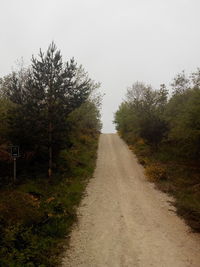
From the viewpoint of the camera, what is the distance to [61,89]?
15289 millimetres

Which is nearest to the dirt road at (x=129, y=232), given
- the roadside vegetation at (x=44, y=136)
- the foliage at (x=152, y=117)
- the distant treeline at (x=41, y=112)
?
the roadside vegetation at (x=44, y=136)

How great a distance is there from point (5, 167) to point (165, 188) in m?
9.69

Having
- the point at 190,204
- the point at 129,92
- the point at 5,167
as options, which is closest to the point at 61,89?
the point at 5,167

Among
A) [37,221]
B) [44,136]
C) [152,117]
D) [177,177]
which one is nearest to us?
[37,221]

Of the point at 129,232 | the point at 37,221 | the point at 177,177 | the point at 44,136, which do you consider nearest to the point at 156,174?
the point at 177,177

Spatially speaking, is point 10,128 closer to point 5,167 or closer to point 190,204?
point 5,167

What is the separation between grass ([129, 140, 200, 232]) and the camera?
1104 centimetres

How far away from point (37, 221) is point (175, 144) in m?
19.2

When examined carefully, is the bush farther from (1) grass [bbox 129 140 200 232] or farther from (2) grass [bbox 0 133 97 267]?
(2) grass [bbox 0 133 97 267]

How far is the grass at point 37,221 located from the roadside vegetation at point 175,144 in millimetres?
5140

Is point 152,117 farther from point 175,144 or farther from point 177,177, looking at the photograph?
point 177,177

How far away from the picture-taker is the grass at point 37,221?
280 inches

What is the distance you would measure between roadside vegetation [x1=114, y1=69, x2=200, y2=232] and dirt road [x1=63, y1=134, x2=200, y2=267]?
40.1 inches

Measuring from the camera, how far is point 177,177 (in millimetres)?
17453
